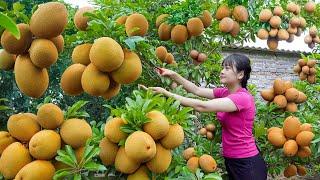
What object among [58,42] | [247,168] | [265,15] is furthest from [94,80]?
[265,15]

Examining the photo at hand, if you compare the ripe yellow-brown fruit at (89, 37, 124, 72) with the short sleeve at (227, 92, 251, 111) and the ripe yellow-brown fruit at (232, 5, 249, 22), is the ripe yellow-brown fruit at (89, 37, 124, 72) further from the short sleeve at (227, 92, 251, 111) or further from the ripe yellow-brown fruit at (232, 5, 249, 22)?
the ripe yellow-brown fruit at (232, 5, 249, 22)

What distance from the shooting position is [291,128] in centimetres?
310

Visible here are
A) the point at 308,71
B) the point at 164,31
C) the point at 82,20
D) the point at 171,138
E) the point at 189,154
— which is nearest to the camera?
the point at 171,138

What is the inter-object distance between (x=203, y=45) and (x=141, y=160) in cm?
209

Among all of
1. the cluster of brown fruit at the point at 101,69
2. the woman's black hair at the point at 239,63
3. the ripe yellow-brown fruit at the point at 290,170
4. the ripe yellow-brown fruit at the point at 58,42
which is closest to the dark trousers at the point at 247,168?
the woman's black hair at the point at 239,63

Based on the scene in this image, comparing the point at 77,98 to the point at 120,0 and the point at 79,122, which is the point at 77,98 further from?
the point at 79,122

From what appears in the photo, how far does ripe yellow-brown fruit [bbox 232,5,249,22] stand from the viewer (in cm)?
351

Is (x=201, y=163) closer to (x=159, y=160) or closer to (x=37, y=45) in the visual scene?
(x=159, y=160)


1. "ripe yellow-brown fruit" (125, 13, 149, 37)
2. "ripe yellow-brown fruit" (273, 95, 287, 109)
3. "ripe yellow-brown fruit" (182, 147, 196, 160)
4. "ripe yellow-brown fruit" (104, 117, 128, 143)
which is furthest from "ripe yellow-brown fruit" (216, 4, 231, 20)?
"ripe yellow-brown fruit" (104, 117, 128, 143)

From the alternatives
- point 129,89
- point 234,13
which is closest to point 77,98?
point 129,89

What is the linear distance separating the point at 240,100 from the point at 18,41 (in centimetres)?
143

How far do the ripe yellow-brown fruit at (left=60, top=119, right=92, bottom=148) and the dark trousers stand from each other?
4.14 feet

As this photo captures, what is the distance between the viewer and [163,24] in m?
3.34

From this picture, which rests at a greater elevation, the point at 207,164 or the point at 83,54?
the point at 83,54
